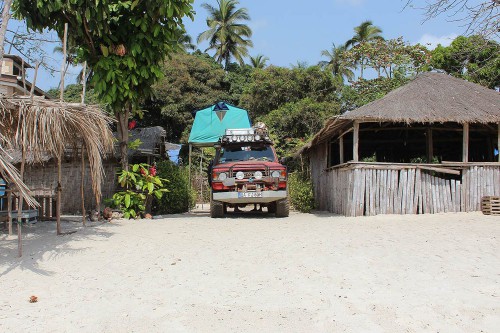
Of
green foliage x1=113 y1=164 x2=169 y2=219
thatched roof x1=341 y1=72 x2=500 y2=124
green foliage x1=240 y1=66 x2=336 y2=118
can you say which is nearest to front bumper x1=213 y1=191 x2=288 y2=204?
green foliage x1=113 y1=164 x2=169 y2=219

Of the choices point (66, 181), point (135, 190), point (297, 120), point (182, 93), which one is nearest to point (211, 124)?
point (135, 190)

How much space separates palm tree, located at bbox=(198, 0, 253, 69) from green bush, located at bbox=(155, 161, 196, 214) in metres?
24.5

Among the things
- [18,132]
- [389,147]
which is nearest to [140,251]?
[18,132]

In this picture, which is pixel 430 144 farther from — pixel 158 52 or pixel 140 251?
pixel 140 251

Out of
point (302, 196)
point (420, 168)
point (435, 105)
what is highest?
point (435, 105)

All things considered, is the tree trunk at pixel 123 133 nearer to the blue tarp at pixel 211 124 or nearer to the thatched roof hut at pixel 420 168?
the blue tarp at pixel 211 124

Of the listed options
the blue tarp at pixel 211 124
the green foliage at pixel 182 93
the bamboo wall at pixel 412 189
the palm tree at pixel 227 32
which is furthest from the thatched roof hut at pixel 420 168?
the palm tree at pixel 227 32

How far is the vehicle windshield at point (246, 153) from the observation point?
12.0 m

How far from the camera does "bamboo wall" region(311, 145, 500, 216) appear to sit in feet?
37.1

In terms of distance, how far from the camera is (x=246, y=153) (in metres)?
12.2

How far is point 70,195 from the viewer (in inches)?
512

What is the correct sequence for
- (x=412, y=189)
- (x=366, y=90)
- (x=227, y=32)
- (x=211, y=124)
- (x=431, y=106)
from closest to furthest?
(x=412, y=189) < (x=431, y=106) < (x=211, y=124) < (x=366, y=90) < (x=227, y=32)

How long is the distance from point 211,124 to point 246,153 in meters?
3.12

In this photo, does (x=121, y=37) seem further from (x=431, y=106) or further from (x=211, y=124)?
(x=431, y=106)
